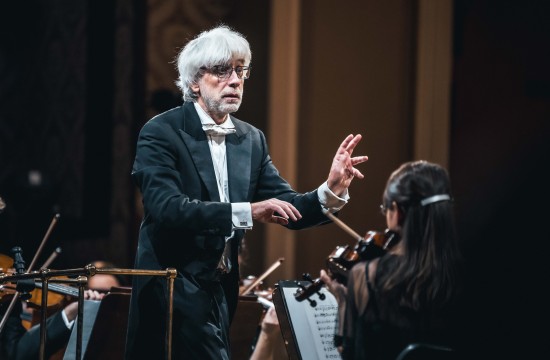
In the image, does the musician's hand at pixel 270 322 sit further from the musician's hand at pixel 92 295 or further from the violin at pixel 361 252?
the violin at pixel 361 252

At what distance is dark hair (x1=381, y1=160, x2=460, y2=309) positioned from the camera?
2381 millimetres

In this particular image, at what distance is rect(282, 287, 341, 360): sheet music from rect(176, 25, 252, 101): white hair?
72cm

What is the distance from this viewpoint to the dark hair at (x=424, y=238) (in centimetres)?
238

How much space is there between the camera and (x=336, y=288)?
101 inches

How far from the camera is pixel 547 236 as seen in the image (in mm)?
3121

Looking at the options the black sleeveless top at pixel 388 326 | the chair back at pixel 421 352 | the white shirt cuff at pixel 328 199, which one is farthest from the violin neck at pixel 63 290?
the chair back at pixel 421 352

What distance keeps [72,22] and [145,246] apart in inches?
180

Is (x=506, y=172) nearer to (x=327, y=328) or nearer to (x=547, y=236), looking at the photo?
(x=547, y=236)

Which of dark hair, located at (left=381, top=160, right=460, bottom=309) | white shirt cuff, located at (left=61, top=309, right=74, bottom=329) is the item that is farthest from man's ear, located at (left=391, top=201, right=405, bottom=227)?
white shirt cuff, located at (left=61, top=309, right=74, bottom=329)

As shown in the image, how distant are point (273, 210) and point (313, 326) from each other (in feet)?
1.81

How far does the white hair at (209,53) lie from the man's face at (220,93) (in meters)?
0.03

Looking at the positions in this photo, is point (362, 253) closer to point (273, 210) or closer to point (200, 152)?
point (273, 210)

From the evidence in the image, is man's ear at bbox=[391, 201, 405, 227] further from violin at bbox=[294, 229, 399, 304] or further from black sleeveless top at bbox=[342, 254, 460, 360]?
black sleeveless top at bbox=[342, 254, 460, 360]

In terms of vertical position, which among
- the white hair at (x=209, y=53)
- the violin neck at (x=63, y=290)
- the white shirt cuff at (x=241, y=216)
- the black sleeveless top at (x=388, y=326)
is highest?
the white hair at (x=209, y=53)
